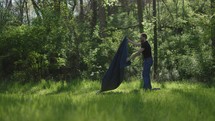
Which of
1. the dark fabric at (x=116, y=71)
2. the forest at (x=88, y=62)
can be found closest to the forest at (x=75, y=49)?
the forest at (x=88, y=62)

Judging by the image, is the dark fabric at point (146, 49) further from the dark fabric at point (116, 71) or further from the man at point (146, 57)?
the dark fabric at point (116, 71)

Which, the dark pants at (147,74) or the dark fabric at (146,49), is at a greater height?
the dark fabric at (146,49)

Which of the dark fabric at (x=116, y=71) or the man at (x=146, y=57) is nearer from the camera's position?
the dark fabric at (x=116, y=71)

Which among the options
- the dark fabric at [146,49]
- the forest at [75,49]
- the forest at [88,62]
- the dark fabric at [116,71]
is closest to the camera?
the forest at [88,62]

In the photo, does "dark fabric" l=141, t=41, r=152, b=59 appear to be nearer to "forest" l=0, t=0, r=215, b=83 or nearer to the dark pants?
the dark pants

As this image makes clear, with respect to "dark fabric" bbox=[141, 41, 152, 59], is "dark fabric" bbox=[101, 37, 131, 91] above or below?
below

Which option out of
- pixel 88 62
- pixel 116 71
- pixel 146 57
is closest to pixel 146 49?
pixel 146 57

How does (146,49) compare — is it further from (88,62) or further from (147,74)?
(88,62)

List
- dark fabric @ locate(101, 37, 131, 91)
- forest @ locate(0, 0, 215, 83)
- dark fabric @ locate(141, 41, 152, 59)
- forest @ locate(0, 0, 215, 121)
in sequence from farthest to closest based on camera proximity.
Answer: forest @ locate(0, 0, 215, 83)
dark fabric @ locate(141, 41, 152, 59)
dark fabric @ locate(101, 37, 131, 91)
forest @ locate(0, 0, 215, 121)

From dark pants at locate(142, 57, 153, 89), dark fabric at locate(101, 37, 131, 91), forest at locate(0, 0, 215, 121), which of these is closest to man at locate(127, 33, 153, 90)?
dark pants at locate(142, 57, 153, 89)

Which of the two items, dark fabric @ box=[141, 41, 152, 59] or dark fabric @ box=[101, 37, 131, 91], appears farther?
dark fabric @ box=[141, 41, 152, 59]

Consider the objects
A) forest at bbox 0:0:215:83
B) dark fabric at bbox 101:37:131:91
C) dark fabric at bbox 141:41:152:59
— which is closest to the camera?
dark fabric at bbox 101:37:131:91

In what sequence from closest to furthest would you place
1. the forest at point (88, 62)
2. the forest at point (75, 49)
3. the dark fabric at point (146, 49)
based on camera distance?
the forest at point (88, 62) < the dark fabric at point (146, 49) < the forest at point (75, 49)

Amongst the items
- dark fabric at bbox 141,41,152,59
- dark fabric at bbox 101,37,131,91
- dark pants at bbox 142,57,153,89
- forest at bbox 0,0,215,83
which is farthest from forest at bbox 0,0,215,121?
dark fabric at bbox 141,41,152,59
